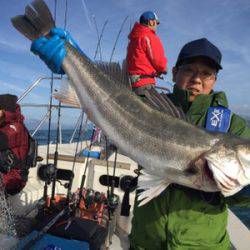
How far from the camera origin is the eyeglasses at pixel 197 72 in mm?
3295

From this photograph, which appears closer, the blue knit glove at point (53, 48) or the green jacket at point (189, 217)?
the green jacket at point (189, 217)

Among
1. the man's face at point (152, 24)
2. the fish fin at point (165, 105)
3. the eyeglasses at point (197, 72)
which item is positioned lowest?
the fish fin at point (165, 105)

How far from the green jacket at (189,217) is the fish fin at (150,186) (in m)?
0.15

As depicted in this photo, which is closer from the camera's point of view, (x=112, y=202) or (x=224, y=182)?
(x=224, y=182)

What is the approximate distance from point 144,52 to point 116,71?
3720 millimetres

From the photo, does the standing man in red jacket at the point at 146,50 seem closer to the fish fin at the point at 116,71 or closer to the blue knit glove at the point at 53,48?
the blue knit glove at the point at 53,48

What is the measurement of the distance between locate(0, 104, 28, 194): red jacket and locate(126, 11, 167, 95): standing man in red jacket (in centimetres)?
253

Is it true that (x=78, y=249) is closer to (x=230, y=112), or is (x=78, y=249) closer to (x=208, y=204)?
(x=208, y=204)

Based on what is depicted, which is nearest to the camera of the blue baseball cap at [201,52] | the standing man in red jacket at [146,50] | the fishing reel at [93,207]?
the blue baseball cap at [201,52]

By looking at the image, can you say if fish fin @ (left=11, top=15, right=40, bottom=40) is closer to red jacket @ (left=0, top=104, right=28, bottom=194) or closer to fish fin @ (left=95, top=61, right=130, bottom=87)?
fish fin @ (left=95, top=61, right=130, bottom=87)

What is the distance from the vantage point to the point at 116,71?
3266 millimetres

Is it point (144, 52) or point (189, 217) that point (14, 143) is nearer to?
point (144, 52)

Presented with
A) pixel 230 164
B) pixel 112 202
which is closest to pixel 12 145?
pixel 112 202

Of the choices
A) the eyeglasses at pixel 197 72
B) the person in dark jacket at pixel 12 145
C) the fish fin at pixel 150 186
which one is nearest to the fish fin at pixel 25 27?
the eyeglasses at pixel 197 72
